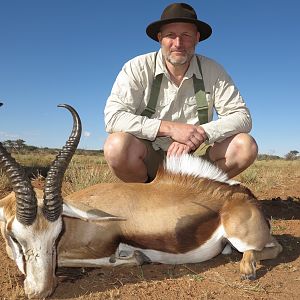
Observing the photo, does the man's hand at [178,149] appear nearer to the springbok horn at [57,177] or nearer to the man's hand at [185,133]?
the man's hand at [185,133]

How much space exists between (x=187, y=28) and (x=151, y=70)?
73 cm

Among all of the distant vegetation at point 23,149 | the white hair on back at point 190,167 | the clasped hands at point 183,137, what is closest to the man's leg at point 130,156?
the clasped hands at point 183,137

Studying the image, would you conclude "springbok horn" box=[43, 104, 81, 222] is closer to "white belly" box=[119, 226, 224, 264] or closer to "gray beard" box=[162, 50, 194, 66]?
"white belly" box=[119, 226, 224, 264]

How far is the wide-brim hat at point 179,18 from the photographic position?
5.76 meters

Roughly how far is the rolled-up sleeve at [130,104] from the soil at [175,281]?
5.87 feet

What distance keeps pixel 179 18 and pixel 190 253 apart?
119 inches

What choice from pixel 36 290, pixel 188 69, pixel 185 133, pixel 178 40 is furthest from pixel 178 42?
pixel 36 290

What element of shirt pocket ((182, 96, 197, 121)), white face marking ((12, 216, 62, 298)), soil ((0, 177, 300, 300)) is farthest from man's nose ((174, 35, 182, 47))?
white face marking ((12, 216, 62, 298))

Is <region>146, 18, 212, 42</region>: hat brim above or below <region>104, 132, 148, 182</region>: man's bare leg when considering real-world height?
above

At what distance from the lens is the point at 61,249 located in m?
3.94

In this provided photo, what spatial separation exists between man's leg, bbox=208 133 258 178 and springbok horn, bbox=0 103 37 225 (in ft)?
9.85

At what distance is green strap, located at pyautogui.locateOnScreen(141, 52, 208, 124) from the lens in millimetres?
5855

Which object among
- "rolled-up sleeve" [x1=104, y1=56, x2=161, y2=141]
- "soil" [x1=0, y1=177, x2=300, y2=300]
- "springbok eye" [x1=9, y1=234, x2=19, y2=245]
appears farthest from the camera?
"rolled-up sleeve" [x1=104, y1=56, x2=161, y2=141]

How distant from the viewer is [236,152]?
18.9 ft
